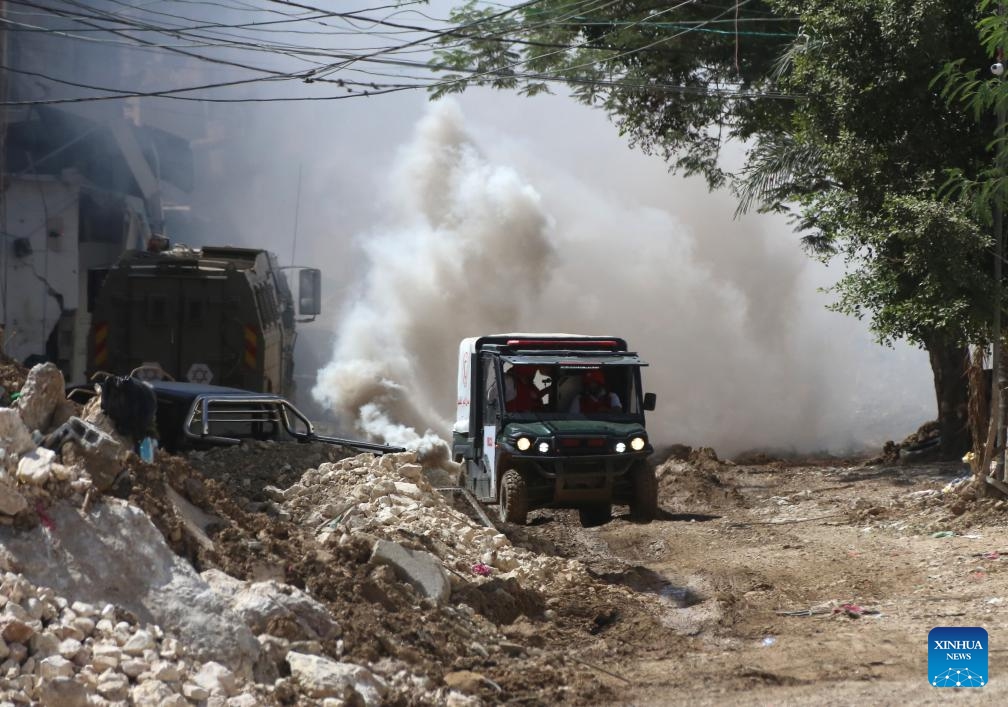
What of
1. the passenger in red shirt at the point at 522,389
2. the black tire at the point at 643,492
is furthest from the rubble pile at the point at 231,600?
the passenger in red shirt at the point at 522,389

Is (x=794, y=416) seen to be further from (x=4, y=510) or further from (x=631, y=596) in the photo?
(x=4, y=510)

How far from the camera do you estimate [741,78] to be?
1967 centimetres

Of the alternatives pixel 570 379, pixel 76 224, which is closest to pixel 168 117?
pixel 76 224

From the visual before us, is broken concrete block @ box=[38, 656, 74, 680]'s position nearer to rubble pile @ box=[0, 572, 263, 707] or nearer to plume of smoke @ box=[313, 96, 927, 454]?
rubble pile @ box=[0, 572, 263, 707]

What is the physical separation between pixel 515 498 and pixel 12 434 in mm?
6961

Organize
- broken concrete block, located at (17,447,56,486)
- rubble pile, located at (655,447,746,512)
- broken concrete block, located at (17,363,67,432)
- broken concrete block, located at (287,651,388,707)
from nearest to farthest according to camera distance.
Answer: broken concrete block, located at (287,651,388,707)
broken concrete block, located at (17,447,56,486)
broken concrete block, located at (17,363,67,432)
rubble pile, located at (655,447,746,512)

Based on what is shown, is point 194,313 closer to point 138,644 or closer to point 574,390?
point 574,390

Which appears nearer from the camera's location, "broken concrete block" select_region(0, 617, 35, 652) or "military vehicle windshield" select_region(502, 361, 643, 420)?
"broken concrete block" select_region(0, 617, 35, 652)

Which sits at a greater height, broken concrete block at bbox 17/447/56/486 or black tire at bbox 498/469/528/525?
broken concrete block at bbox 17/447/56/486

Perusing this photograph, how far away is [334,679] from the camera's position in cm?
670

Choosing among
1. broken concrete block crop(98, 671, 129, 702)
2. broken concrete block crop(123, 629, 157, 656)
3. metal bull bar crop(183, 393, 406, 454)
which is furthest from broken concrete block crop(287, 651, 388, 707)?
metal bull bar crop(183, 393, 406, 454)

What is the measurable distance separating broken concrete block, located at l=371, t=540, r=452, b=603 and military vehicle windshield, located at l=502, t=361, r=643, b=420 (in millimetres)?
5333

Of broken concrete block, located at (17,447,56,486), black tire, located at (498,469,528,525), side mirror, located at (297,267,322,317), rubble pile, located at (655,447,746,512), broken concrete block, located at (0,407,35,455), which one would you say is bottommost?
rubble pile, located at (655,447,746,512)

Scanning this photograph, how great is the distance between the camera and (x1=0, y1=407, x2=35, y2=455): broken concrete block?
7141 millimetres
